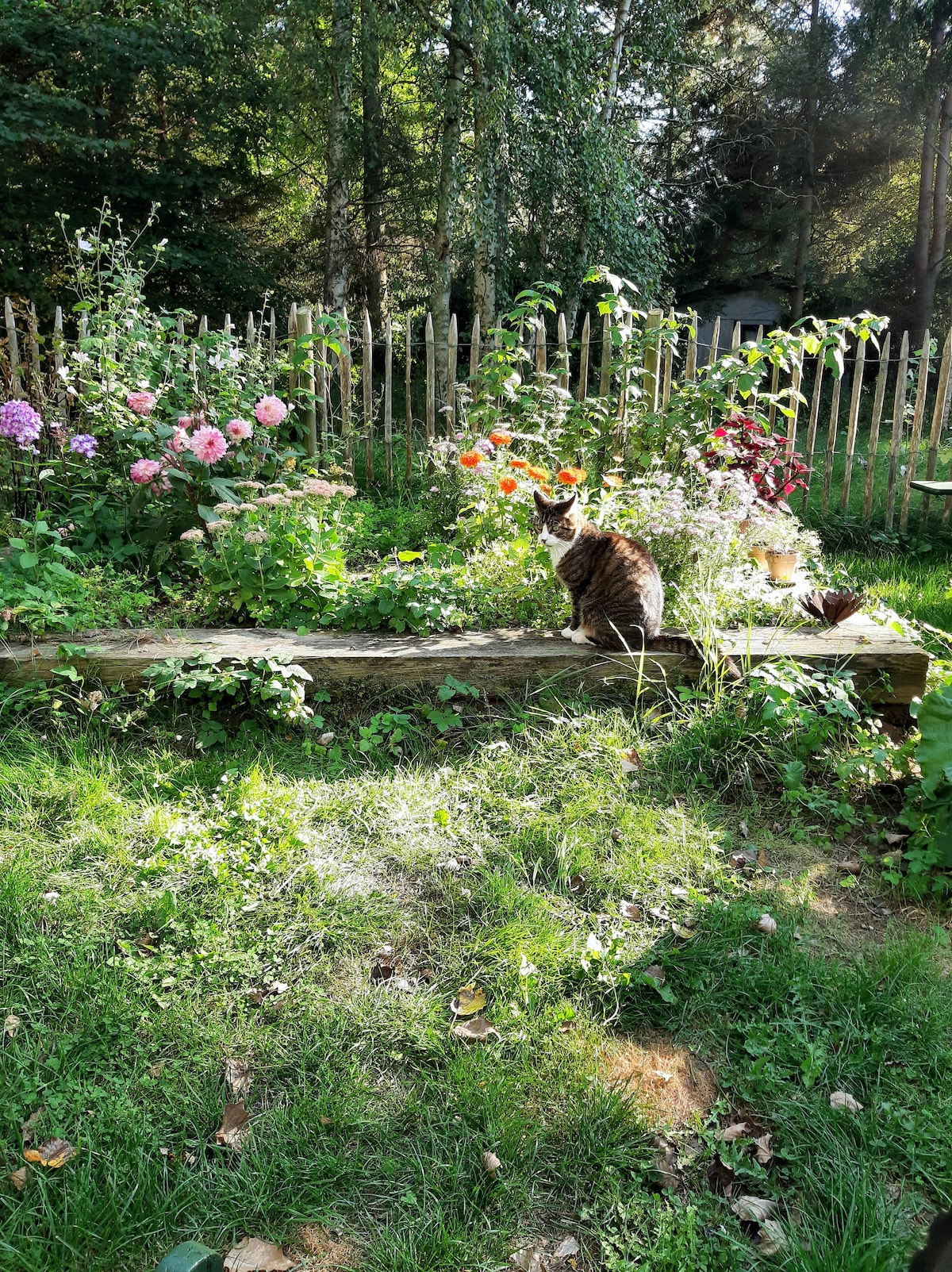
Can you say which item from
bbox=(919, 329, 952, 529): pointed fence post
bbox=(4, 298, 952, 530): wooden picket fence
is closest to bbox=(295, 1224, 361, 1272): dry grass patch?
bbox=(4, 298, 952, 530): wooden picket fence

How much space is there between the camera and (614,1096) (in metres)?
2.02

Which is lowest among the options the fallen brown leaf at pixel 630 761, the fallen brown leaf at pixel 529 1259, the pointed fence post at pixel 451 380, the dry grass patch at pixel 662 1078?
the fallen brown leaf at pixel 529 1259

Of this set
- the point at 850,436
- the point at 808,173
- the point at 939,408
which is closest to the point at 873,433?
the point at 850,436

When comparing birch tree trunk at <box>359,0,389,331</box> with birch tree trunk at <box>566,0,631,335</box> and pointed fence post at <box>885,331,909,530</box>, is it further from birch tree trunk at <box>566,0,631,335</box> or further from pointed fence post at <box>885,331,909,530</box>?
pointed fence post at <box>885,331,909,530</box>

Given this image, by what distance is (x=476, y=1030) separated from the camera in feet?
7.32

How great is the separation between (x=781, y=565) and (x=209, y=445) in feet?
10.8

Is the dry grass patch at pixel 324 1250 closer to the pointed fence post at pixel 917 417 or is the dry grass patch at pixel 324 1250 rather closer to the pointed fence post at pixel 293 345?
the pointed fence post at pixel 293 345

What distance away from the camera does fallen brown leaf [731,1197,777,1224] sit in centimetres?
179

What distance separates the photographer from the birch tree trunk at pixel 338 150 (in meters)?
9.79

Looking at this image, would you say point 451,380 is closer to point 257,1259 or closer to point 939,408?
point 939,408

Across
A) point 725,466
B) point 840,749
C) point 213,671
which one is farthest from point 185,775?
point 725,466

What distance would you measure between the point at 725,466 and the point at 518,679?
2.41 metres

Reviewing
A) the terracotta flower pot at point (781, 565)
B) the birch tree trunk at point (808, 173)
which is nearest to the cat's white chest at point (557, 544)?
the terracotta flower pot at point (781, 565)

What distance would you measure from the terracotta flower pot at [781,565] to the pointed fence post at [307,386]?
3.15m
